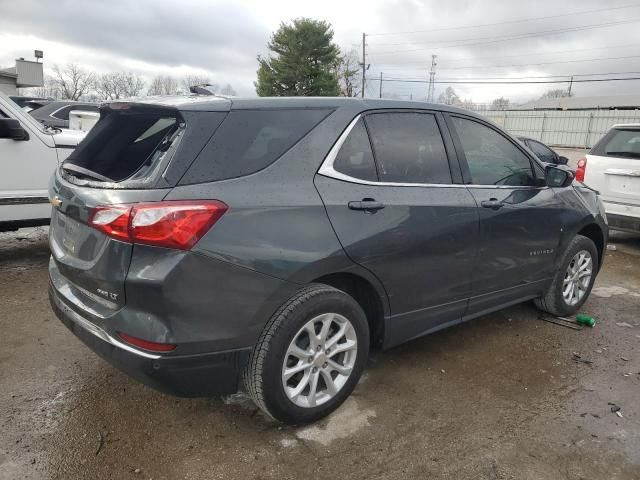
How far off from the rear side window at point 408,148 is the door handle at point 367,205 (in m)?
0.19

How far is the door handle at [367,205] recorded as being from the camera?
9.04 feet

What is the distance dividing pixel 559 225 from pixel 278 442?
2875 millimetres

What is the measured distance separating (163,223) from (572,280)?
3.76m

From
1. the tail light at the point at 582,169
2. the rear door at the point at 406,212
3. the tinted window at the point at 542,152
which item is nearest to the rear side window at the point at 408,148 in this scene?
the rear door at the point at 406,212

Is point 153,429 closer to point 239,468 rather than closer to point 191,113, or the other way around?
point 239,468

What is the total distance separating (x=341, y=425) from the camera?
284cm

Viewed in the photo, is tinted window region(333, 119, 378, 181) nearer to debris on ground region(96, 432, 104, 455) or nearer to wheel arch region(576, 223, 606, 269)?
debris on ground region(96, 432, 104, 455)

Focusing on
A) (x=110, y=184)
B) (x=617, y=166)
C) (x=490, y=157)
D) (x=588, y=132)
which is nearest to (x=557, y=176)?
(x=490, y=157)

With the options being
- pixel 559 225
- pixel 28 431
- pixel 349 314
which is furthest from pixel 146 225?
pixel 559 225

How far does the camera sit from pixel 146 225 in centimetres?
224

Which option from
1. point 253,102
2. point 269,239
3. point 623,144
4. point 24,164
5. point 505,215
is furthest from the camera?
point 623,144

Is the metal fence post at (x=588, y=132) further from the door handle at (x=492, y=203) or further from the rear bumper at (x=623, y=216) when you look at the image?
the door handle at (x=492, y=203)

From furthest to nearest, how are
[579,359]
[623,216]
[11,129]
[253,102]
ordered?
[623,216]
[11,129]
[579,359]
[253,102]

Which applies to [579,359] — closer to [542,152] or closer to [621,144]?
[621,144]
